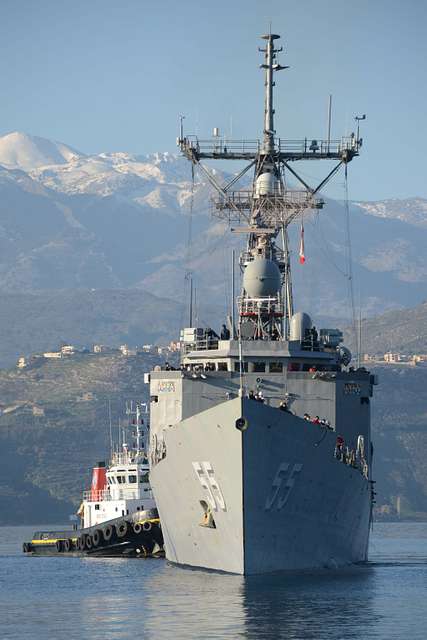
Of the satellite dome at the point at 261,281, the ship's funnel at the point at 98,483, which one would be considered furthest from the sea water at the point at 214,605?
the ship's funnel at the point at 98,483

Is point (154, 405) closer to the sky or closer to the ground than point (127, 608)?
closer to the sky

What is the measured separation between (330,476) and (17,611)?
11.7 m

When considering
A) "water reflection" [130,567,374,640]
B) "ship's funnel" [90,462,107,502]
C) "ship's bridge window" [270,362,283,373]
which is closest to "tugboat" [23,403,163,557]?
"ship's funnel" [90,462,107,502]

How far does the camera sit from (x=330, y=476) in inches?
2371

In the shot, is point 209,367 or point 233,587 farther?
point 209,367

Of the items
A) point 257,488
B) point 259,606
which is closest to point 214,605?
point 259,606

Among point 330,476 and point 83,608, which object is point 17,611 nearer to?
point 83,608

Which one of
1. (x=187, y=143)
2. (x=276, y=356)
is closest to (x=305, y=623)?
(x=276, y=356)

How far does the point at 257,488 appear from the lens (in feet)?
186

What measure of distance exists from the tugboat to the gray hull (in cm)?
2053

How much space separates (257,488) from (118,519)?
2950 cm

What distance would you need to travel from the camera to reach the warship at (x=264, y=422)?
57156mm

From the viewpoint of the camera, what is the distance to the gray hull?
56.6 meters

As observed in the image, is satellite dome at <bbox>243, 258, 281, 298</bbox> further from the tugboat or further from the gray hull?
the tugboat
